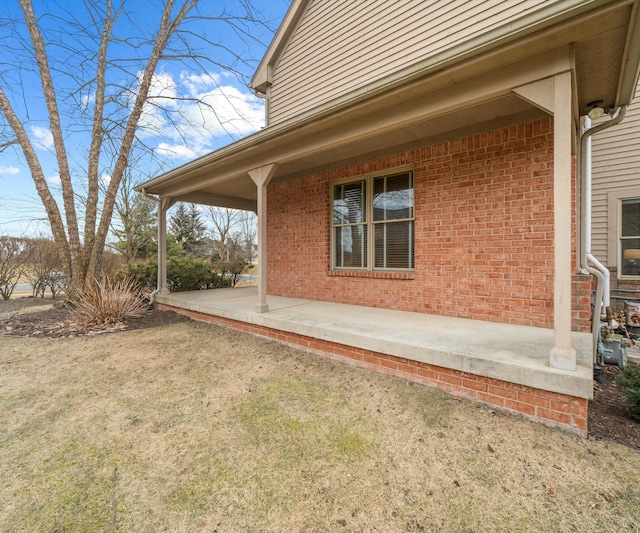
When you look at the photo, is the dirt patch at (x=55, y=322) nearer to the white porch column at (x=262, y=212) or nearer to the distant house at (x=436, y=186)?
the distant house at (x=436, y=186)

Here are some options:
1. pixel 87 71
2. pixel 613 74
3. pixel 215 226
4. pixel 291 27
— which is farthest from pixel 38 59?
pixel 215 226

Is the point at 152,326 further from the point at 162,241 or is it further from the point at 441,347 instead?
the point at 441,347

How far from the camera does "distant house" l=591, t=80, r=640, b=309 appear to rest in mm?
5762

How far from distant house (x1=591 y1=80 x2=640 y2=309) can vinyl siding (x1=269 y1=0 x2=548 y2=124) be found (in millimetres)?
3750

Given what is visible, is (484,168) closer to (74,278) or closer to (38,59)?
(74,278)

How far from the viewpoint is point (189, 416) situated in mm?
2727

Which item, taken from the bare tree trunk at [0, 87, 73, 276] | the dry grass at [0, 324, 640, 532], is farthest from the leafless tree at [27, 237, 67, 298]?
the dry grass at [0, 324, 640, 532]

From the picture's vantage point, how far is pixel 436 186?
4.49 meters

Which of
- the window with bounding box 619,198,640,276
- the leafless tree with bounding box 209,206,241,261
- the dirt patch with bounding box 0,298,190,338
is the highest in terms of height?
the leafless tree with bounding box 209,206,241,261

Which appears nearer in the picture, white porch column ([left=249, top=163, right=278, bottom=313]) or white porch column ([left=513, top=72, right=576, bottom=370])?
white porch column ([left=513, top=72, right=576, bottom=370])

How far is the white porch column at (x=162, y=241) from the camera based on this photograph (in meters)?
7.25

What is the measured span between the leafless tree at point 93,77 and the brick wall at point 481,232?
642 cm

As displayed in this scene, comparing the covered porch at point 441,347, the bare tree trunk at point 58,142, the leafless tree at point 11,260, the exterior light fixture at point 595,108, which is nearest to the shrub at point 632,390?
the covered porch at point 441,347

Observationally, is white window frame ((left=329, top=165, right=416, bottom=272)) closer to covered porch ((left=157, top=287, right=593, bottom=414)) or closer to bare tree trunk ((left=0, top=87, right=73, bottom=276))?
covered porch ((left=157, top=287, right=593, bottom=414))
